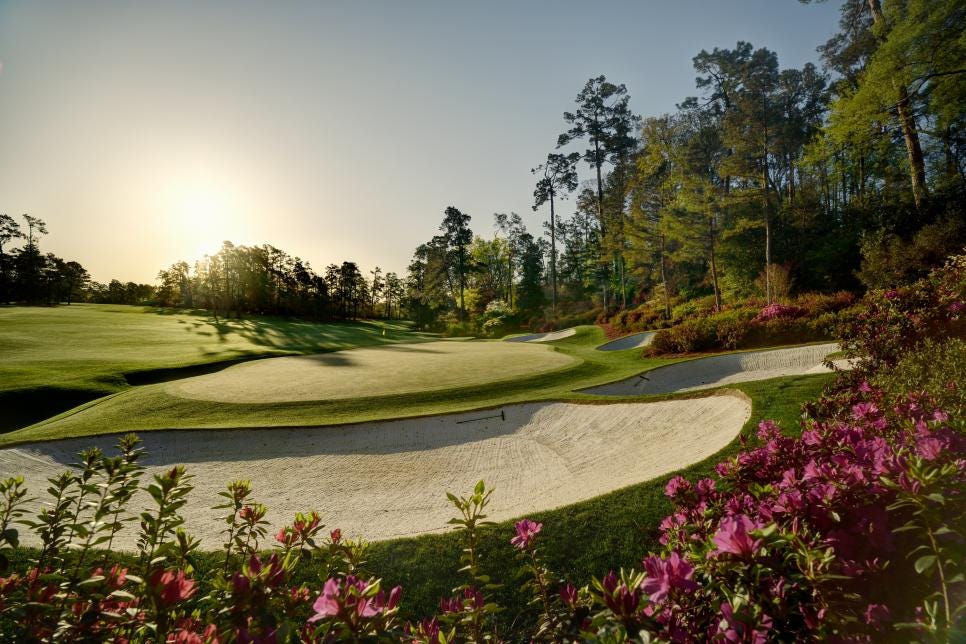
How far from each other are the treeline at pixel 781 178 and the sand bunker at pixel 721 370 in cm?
727

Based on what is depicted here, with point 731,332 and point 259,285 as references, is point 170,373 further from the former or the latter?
point 259,285

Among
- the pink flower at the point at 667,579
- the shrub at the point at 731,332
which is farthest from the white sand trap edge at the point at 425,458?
the shrub at the point at 731,332

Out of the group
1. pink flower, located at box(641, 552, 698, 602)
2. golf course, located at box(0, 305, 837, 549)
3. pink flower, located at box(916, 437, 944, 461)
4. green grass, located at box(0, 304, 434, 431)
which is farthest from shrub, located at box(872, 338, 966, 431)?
green grass, located at box(0, 304, 434, 431)

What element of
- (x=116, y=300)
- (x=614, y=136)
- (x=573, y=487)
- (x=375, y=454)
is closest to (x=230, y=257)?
(x=116, y=300)

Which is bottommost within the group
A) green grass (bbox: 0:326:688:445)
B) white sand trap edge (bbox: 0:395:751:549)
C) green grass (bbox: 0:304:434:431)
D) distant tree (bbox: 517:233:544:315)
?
white sand trap edge (bbox: 0:395:751:549)

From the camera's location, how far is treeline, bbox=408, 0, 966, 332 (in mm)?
14461

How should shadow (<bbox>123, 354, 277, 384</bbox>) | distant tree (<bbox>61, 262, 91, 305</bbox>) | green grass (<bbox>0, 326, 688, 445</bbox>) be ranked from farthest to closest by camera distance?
distant tree (<bbox>61, 262, 91, 305</bbox>) < shadow (<bbox>123, 354, 277, 384</bbox>) < green grass (<bbox>0, 326, 688, 445</bbox>)

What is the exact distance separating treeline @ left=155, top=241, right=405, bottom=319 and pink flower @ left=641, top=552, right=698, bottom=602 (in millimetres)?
62182

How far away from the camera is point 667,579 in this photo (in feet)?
4.35

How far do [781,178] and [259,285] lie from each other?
6788cm

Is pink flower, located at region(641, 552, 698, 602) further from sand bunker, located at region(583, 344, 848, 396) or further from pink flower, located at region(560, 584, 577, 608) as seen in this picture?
sand bunker, located at region(583, 344, 848, 396)

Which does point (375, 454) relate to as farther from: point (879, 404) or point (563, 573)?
point (879, 404)

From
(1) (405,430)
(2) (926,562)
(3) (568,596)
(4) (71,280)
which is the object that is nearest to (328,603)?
(3) (568,596)

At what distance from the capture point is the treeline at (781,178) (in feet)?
47.4
